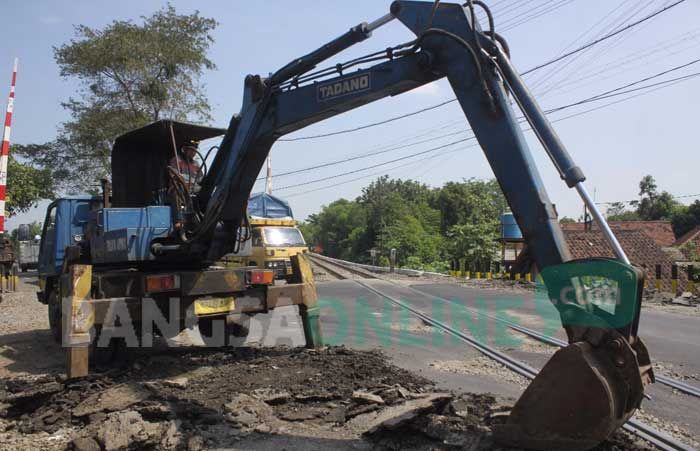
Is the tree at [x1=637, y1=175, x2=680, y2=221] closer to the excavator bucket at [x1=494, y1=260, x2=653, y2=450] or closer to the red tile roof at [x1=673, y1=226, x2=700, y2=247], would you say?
the red tile roof at [x1=673, y1=226, x2=700, y2=247]

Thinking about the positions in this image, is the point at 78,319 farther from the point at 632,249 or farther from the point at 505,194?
the point at 632,249

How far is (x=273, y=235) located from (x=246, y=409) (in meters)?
16.6

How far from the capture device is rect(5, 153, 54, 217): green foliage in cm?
2759

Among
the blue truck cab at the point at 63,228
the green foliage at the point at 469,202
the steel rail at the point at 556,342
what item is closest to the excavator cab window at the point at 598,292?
the steel rail at the point at 556,342

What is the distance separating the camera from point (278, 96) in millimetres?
6711

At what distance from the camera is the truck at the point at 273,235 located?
21.3 m

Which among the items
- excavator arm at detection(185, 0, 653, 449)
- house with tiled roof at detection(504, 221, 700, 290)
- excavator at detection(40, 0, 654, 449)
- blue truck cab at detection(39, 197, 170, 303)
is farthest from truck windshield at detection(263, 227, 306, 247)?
excavator arm at detection(185, 0, 653, 449)

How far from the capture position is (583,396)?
150 inches

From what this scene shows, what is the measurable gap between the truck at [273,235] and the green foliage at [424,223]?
18.8m

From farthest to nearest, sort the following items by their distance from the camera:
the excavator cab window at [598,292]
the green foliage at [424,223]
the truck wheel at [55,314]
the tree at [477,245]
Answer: the green foliage at [424,223] → the tree at [477,245] → the truck wheel at [55,314] → the excavator cab window at [598,292]

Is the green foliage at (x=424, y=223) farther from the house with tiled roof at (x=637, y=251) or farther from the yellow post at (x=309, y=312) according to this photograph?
the yellow post at (x=309, y=312)

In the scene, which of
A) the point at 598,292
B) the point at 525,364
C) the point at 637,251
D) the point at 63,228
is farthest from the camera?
the point at 637,251

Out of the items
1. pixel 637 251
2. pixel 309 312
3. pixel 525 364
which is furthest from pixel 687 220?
Result: pixel 309 312

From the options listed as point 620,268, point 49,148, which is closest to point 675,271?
point 620,268
